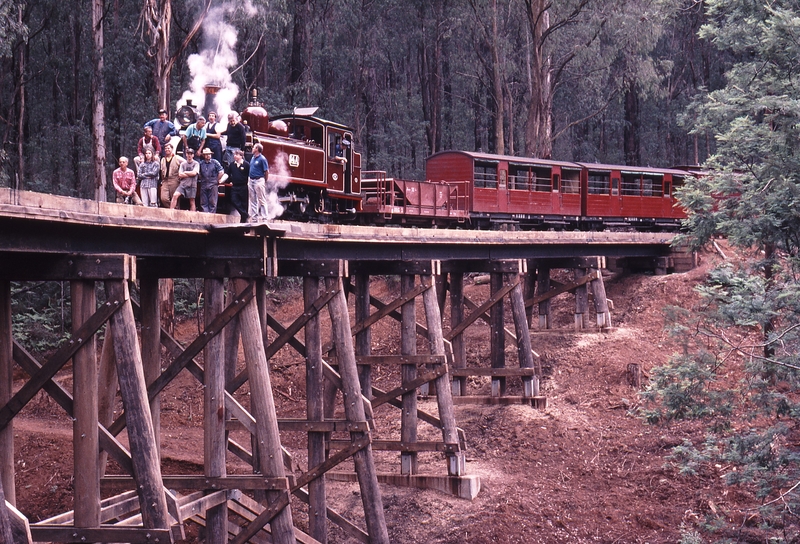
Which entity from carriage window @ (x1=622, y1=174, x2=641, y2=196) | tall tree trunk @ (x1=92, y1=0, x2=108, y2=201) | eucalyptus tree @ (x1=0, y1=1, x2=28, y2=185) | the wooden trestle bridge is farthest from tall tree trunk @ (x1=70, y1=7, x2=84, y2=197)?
the wooden trestle bridge

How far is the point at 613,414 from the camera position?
20859mm

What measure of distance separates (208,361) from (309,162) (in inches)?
339

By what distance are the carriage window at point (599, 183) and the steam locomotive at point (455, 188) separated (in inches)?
1.3

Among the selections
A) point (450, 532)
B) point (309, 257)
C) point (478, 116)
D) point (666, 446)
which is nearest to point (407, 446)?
point (450, 532)

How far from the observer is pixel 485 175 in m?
25.8

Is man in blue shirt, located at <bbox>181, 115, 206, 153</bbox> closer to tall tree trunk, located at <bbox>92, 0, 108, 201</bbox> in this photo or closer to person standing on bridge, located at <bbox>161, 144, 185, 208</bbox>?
person standing on bridge, located at <bbox>161, 144, 185, 208</bbox>

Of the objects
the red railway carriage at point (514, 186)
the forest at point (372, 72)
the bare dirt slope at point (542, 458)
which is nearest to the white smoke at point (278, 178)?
the bare dirt slope at point (542, 458)

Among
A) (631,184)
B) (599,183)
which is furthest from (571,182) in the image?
(631,184)

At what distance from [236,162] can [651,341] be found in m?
14.5

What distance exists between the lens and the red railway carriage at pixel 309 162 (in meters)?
18.4

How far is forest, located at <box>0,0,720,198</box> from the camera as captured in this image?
32.4 m

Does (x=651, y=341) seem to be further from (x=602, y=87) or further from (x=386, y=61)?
(x=386, y=61)

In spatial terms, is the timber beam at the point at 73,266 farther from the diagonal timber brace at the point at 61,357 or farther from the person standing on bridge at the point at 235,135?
the person standing on bridge at the point at 235,135

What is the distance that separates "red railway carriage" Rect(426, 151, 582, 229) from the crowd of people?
11.6 m
